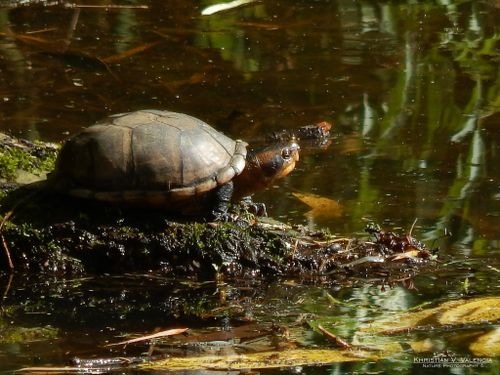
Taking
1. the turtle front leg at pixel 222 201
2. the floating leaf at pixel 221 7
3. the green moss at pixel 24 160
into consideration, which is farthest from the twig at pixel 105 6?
the turtle front leg at pixel 222 201

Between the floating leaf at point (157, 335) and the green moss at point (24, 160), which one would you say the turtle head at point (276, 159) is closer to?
the green moss at point (24, 160)

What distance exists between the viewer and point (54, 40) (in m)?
9.82

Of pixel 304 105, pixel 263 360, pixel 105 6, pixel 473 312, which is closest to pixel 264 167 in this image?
pixel 473 312

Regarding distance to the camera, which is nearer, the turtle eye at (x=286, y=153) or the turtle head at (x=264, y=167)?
the turtle head at (x=264, y=167)

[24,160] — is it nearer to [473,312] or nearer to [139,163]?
[139,163]

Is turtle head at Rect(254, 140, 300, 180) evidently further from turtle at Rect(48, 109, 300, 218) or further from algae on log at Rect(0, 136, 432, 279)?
algae on log at Rect(0, 136, 432, 279)

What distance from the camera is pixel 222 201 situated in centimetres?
513

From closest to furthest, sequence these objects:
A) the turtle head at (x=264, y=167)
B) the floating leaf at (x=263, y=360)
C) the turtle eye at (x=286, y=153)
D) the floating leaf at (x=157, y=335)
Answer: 1. the floating leaf at (x=263, y=360)
2. the floating leaf at (x=157, y=335)
3. the turtle head at (x=264, y=167)
4. the turtle eye at (x=286, y=153)

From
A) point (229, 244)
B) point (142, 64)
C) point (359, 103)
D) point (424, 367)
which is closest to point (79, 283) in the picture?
point (229, 244)

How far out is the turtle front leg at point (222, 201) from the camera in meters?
5.12

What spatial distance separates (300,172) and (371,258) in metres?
1.78

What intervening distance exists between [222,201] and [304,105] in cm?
325

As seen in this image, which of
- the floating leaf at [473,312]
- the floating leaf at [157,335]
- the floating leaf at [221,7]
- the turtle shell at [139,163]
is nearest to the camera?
the floating leaf at [157,335]

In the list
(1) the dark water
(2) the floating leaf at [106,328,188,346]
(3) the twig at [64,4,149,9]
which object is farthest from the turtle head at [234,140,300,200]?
(3) the twig at [64,4,149,9]
